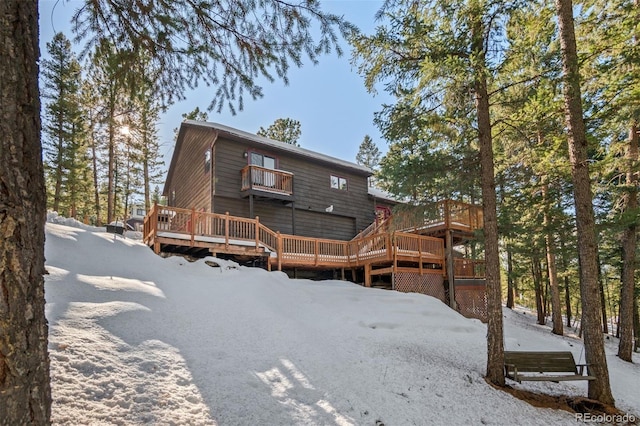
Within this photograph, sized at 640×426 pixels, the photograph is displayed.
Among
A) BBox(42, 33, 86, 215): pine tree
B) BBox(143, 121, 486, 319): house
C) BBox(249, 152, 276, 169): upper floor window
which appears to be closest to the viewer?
BBox(143, 121, 486, 319): house

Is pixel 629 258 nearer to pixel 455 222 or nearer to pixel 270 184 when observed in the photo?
pixel 455 222

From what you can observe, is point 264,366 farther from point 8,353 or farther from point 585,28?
point 585,28

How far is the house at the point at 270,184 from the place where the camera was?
47.9ft

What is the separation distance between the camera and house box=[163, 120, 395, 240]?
14602mm

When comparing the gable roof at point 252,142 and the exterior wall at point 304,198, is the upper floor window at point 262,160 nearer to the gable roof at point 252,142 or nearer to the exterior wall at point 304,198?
the exterior wall at point 304,198

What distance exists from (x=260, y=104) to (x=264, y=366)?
12.1 feet

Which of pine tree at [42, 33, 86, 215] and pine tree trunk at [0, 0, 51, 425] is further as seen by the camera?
pine tree at [42, 33, 86, 215]

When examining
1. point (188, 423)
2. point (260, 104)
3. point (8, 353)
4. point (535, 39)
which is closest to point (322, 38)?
point (260, 104)

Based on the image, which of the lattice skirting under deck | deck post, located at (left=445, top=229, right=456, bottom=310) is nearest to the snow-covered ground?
the lattice skirting under deck

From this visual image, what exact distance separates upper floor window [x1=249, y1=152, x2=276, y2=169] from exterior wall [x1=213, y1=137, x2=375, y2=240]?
0.59ft

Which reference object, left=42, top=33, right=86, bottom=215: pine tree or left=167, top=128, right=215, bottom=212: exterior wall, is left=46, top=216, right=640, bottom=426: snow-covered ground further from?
left=42, top=33, right=86, bottom=215: pine tree

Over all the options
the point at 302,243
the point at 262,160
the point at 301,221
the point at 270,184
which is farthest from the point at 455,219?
the point at 262,160

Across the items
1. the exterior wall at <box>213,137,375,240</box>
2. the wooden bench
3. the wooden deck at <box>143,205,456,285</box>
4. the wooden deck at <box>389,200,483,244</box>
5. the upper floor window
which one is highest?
the upper floor window

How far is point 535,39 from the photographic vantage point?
7.05 metres
